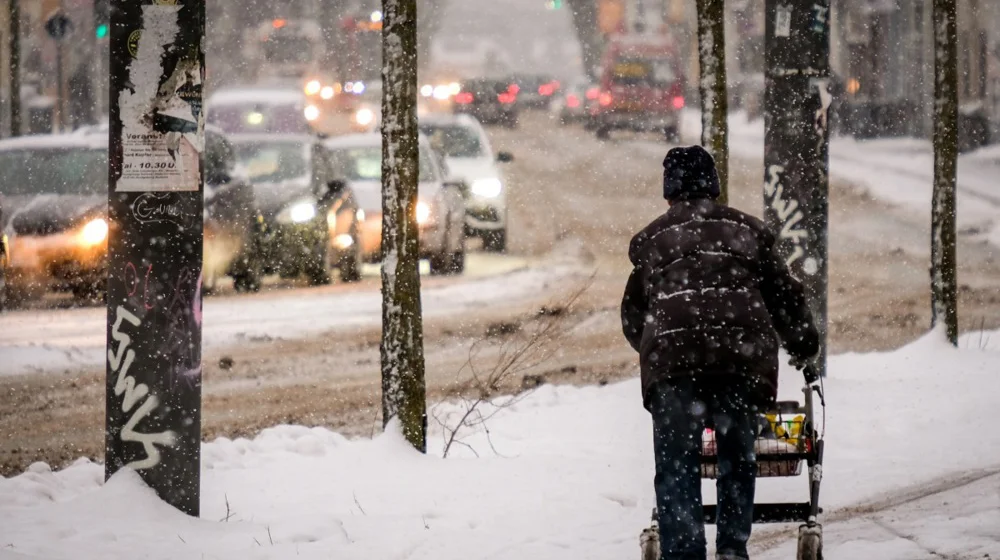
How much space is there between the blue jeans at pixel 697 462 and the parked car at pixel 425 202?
12295 millimetres

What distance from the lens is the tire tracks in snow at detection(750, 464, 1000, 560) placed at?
7.09 m

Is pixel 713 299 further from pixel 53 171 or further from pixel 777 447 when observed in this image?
Answer: pixel 53 171

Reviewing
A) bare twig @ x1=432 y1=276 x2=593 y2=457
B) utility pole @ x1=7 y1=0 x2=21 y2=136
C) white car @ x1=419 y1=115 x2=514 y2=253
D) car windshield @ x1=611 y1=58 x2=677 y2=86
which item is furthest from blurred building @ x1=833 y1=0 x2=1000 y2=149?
bare twig @ x1=432 y1=276 x2=593 y2=457

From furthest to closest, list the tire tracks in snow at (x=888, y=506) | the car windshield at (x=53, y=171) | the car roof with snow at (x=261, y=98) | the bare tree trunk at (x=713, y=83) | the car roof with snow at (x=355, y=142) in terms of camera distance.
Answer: the car roof with snow at (x=261, y=98) → the car roof with snow at (x=355, y=142) → the car windshield at (x=53, y=171) → the bare tree trunk at (x=713, y=83) → the tire tracks in snow at (x=888, y=506)

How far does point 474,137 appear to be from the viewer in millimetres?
22594

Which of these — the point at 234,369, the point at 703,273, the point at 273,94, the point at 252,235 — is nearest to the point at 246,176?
the point at 252,235

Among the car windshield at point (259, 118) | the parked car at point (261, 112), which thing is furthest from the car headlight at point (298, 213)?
the car windshield at point (259, 118)

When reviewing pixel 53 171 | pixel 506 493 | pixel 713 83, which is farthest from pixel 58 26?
pixel 506 493

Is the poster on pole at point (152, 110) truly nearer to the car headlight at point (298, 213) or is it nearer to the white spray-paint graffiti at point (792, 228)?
the white spray-paint graffiti at point (792, 228)

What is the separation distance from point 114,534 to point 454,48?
6859cm

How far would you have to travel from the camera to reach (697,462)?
18.1ft

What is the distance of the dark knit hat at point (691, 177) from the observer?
220 inches

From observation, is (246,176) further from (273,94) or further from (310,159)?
(273,94)

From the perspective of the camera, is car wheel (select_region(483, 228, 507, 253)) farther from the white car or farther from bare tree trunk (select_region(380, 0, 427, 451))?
bare tree trunk (select_region(380, 0, 427, 451))
